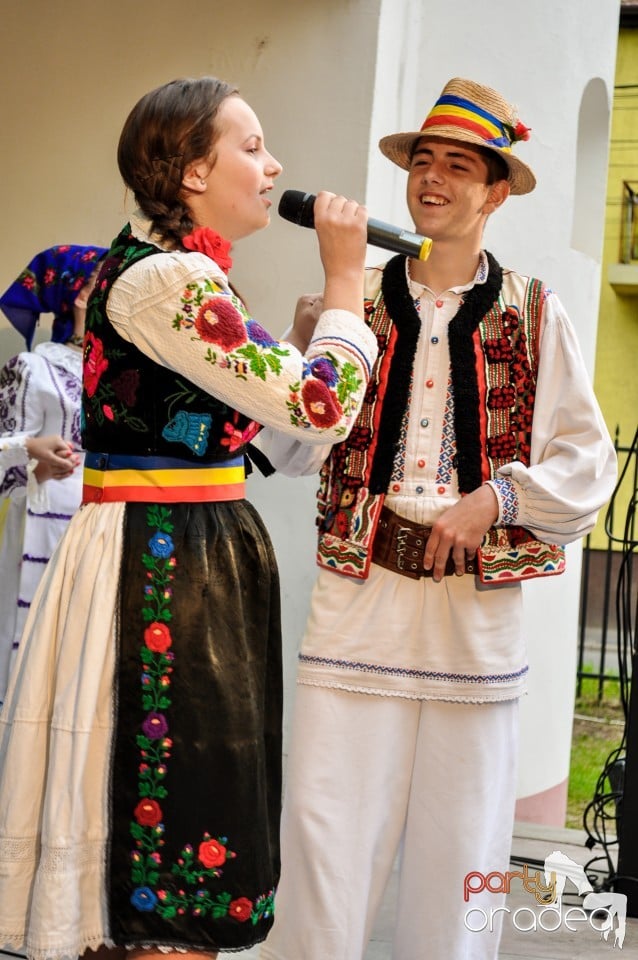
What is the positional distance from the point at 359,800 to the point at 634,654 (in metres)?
1.62

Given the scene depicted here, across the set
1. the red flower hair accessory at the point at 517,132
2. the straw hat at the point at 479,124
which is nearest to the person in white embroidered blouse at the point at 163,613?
the straw hat at the point at 479,124

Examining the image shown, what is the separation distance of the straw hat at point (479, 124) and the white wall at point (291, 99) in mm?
1409

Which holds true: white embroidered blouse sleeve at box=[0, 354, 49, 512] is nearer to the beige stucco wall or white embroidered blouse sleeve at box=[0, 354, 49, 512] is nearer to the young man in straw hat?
the young man in straw hat

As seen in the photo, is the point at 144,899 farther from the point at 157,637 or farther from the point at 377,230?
the point at 377,230

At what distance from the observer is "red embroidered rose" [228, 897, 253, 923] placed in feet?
6.42

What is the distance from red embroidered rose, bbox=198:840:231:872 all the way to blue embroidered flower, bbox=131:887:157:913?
0.09 metres

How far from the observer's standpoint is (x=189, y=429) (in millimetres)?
1993

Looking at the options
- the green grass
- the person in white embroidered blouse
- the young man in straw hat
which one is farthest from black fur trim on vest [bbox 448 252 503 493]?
the green grass

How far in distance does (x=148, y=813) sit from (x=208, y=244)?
0.89m

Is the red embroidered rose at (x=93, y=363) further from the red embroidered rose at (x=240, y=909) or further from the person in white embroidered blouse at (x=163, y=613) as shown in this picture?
the red embroidered rose at (x=240, y=909)

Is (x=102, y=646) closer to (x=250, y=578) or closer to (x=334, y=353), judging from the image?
(x=250, y=578)

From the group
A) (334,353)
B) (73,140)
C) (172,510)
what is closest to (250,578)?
(172,510)

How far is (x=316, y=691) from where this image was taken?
275 cm

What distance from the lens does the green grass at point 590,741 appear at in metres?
7.22
